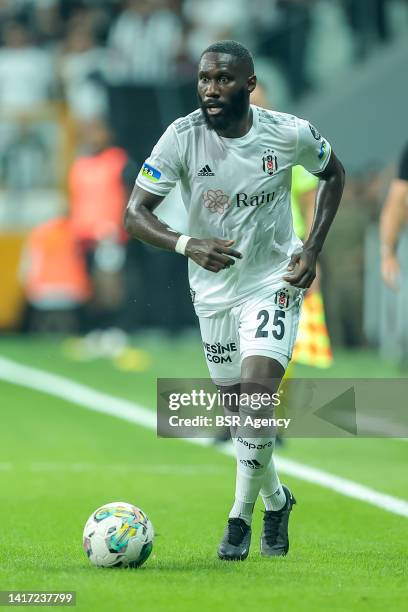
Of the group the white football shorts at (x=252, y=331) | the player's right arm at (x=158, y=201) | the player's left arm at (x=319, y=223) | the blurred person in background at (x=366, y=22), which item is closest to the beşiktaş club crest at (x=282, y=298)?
the white football shorts at (x=252, y=331)

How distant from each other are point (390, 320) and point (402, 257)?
1.11 meters

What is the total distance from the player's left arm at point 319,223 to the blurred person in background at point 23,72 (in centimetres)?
1587

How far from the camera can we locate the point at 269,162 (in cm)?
737

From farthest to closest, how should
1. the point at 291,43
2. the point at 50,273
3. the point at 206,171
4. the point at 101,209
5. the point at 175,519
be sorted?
1. the point at 291,43
2. the point at 50,273
3. the point at 101,209
4. the point at 175,519
5. the point at 206,171

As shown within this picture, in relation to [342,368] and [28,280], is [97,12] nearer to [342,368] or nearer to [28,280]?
[28,280]

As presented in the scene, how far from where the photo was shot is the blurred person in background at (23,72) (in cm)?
2328

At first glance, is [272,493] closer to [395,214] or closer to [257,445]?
[257,445]

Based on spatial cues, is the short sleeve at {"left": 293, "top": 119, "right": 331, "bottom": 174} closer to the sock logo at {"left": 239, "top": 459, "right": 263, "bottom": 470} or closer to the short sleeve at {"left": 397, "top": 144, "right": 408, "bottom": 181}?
the sock logo at {"left": 239, "top": 459, "right": 263, "bottom": 470}

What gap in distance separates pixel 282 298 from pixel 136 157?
50.9ft

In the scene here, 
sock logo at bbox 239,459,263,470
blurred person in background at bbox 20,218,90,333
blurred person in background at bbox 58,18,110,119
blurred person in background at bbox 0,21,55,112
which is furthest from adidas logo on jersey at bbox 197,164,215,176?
blurred person in background at bbox 0,21,55,112

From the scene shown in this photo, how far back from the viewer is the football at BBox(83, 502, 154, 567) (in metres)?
6.74

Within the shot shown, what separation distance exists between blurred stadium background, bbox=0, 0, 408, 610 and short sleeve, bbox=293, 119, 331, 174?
8.04m

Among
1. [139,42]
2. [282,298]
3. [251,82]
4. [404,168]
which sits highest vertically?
[251,82]

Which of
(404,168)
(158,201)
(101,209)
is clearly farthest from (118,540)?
(101,209)
